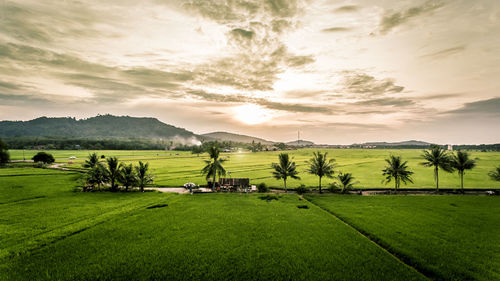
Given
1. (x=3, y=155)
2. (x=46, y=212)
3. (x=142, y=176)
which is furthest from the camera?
(x=3, y=155)

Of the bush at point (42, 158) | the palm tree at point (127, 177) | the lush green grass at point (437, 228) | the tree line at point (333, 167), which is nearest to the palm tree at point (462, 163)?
the tree line at point (333, 167)

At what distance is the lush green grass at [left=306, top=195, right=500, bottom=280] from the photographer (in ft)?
42.8

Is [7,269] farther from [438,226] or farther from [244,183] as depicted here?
[438,226]

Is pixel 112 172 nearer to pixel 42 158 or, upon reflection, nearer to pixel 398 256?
pixel 398 256

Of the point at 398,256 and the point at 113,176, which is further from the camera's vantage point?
the point at 113,176

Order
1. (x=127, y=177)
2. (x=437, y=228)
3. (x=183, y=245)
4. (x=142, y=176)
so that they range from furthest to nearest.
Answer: (x=142, y=176), (x=127, y=177), (x=437, y=228), (x=183, y=245)

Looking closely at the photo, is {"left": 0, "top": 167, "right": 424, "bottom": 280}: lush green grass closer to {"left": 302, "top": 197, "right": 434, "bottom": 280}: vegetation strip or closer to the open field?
{"left": 302, "top": 197, "right": 434, "bottom": 280}: vegetation strip

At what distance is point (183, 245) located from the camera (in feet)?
50.9

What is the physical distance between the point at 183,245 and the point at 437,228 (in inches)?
931

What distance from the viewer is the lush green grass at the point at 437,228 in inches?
513

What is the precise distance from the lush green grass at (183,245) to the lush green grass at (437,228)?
6.58 ft

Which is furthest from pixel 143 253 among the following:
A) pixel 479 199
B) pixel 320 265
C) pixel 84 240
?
pixel 479 199

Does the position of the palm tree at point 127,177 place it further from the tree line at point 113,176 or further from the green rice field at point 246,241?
the green rice field at point 246,241

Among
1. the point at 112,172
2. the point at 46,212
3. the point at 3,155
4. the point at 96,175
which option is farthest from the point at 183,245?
the point at 3,155
